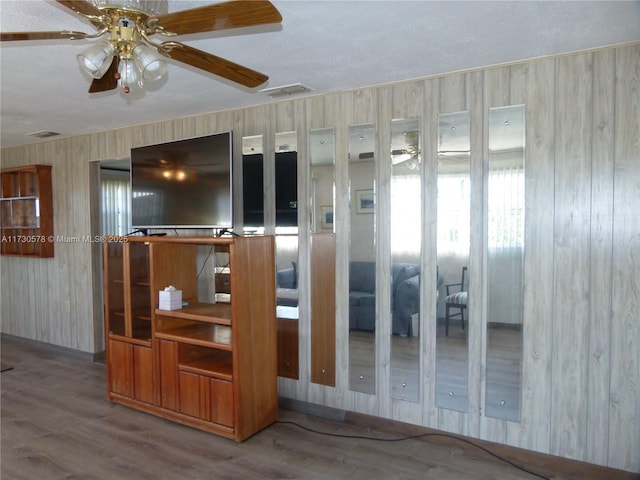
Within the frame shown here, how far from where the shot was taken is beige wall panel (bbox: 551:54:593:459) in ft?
8.68

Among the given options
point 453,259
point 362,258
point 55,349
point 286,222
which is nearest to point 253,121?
point 286,222

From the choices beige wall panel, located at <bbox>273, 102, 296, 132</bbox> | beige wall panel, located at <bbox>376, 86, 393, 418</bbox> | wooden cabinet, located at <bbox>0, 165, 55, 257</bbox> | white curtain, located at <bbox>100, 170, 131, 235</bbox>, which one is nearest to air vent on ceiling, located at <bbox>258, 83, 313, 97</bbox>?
beige wall panel, located at <bbox>273, 102, 296, 132</bbox>

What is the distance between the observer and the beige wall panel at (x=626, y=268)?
2.53m

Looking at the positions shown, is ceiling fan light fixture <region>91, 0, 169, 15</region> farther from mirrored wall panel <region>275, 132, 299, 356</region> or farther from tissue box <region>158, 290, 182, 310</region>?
tissue box <region>158, 290, 182, 310</region>

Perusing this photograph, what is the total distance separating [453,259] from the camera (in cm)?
304

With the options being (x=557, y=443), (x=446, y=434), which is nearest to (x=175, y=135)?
(x=446, y=434)

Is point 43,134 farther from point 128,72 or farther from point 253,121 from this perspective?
point 128,72

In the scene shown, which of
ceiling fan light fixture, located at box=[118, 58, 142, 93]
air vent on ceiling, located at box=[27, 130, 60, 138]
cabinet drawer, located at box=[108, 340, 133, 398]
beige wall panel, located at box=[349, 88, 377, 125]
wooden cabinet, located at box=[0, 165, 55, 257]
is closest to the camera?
ceiling fan light fixture, located at box=[118, 58, 142, 93]

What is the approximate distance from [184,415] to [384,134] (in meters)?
2.61

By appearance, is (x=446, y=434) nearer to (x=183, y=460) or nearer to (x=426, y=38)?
(x=183, y=460)

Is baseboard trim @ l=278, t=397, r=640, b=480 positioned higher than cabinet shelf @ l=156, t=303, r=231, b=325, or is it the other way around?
cabinet shelf @ l=156, t=303, r=231, b=325

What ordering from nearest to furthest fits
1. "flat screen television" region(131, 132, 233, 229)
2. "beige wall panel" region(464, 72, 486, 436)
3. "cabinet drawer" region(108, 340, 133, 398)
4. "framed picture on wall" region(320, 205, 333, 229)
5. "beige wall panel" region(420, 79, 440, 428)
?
"beige wall panel" region(464, 72, 486, 436), "beige wall panel" region(420, 79, 440, 428), "framed picture on wall" region(320, 205, 333, 229), "flat screen television" region(131, 132, 233, 229), "cabinet drawer" region(108, 340, 133, 398)

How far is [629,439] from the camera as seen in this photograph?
2.57 metres

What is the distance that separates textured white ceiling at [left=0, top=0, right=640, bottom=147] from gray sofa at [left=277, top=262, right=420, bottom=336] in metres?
1.37
